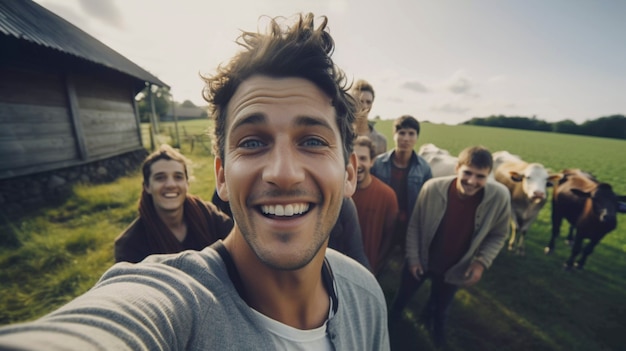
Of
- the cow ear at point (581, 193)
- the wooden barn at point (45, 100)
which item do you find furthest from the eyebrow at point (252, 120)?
the wooden barn at point (45, 100)

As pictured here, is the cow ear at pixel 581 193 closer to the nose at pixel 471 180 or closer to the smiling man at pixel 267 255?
the nose at pixel 471 180

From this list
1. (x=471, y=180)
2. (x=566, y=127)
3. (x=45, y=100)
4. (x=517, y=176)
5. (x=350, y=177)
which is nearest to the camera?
(x=350, y=177)

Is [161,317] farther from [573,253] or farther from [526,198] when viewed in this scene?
[526,198]

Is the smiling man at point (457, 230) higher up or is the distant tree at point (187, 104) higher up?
the distant tree at point (187, 104)

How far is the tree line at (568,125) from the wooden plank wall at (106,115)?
9007cm

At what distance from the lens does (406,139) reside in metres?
4.01

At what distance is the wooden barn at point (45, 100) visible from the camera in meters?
6.23

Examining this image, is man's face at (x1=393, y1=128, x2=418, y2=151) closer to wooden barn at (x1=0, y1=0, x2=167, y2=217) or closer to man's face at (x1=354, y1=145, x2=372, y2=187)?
man's face at (x1=354, y1=145, x2=372, y2=187)

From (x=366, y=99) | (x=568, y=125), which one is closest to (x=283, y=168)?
(x=366, y=99)

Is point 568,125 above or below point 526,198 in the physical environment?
above

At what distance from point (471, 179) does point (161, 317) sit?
3.13m

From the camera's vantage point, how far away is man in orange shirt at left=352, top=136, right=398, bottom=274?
3090mm

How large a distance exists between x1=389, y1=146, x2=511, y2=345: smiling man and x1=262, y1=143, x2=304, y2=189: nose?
2.53 m

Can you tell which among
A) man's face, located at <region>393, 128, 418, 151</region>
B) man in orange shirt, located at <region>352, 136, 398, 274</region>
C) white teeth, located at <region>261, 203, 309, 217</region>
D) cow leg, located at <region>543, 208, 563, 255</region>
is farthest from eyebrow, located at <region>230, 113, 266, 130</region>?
cow leg, located at <region>543, 208, 563, 255</region>
